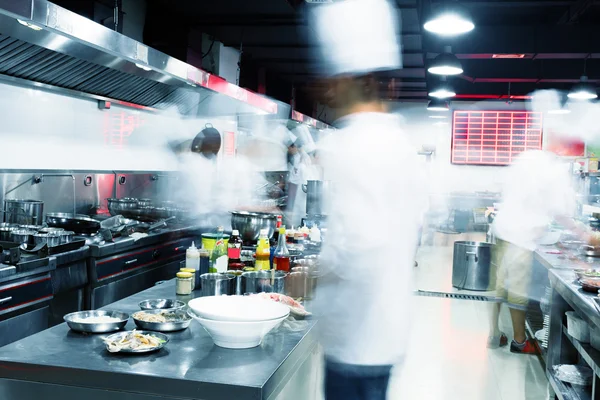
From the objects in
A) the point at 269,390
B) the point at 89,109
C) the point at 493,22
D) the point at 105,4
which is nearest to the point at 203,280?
the point at 269,390

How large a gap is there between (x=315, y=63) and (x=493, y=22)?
9.10 feet

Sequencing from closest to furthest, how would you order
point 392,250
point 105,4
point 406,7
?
point 392,250 < point 105,4 < point 406,7

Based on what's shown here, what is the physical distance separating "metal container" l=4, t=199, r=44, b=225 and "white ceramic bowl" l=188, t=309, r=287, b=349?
307 cm

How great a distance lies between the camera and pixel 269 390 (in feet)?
5.62

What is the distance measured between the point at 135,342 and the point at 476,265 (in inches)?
258

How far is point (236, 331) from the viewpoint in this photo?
6.25 feet

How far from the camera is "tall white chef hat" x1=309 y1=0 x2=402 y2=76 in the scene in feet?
7.68

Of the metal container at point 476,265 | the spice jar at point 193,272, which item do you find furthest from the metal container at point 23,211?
the metal container at point 476,265

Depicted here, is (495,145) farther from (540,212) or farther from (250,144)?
(540,212)

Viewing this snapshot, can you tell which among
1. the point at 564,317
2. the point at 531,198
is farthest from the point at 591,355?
the point at 531,198

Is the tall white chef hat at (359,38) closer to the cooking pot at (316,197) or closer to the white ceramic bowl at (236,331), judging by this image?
the white ceramic bowl at (236,331)

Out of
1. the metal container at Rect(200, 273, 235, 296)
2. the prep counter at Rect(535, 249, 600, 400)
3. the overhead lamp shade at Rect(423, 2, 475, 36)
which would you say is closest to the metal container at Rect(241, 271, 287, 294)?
the metal container at Rect(200, 273, 235, 296)

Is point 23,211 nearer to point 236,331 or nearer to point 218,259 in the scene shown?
point 218,259

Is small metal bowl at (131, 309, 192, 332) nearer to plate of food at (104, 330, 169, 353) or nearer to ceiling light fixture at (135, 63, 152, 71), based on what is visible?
plate of food at (104, 330, 169, 353)
